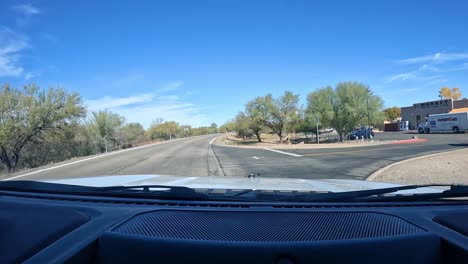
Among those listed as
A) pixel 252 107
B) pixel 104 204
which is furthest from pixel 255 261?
pixel 252 107

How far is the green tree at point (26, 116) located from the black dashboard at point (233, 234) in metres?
31.4

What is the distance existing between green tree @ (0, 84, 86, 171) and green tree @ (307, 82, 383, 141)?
2979 centimetres

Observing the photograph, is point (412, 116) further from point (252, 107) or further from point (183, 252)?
point (183, 252)

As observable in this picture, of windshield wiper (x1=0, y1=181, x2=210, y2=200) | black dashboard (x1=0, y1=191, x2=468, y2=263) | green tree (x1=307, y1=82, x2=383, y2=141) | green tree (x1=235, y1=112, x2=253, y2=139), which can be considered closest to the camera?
black dashboard (x1=0, y1=191, x2=468, y2=263)

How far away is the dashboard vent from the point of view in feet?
6.17

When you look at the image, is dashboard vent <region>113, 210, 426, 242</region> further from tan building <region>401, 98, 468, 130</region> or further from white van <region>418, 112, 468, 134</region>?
tan building <region>401, 98, 468, 130</region>

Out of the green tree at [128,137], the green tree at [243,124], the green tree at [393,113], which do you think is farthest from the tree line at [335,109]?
the green tree at [393,113]

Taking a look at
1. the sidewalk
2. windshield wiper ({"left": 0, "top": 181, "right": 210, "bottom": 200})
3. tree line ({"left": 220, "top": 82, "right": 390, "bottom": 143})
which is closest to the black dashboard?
windshield wiper ({"left": 0, "top": 181, "right": 210, "bottom": 200})

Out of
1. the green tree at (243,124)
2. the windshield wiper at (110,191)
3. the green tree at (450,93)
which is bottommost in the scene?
the windshield wiper at (110,191)

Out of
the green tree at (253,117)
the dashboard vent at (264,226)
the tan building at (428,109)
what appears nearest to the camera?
the dashboard vent at (264,226)

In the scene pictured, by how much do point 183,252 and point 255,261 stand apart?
0.34 meters

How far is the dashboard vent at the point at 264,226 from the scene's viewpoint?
1882 millimetres

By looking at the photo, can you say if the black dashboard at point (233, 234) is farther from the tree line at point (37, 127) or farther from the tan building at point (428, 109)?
the tan building at point (428, 109)

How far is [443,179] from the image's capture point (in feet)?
39.6
